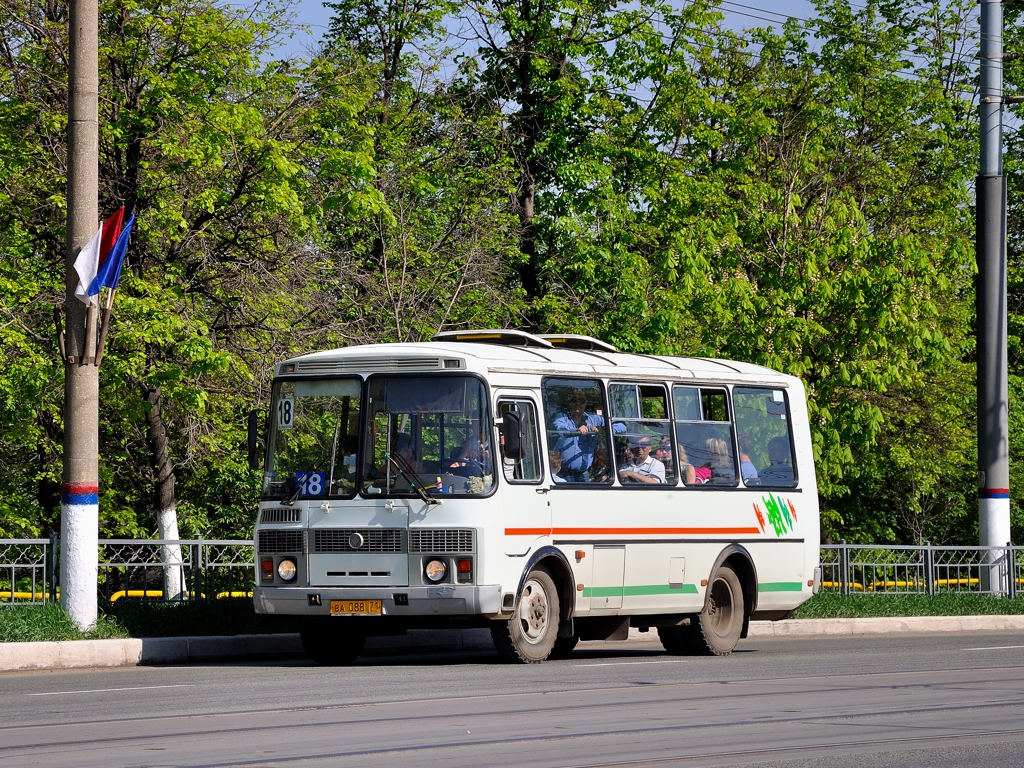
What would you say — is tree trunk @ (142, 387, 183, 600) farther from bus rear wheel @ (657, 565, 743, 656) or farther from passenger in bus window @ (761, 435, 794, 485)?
passenger in bus window @ (761, 435, 794, 485)

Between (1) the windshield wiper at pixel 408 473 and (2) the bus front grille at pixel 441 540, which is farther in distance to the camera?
(1) the windshield wiper at pixel 408 473

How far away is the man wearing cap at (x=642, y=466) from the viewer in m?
17.9

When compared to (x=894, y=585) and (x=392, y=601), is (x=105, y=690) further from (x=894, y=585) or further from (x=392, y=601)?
(x=894, y=585)

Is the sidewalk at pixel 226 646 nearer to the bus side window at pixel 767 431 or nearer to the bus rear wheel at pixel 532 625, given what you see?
the bus rear wheel at pixel 532 625

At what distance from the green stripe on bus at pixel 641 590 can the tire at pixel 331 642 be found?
230 centimetres

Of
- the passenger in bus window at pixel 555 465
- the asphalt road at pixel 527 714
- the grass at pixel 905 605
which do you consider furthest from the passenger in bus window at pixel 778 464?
the grass at pixel 905 605

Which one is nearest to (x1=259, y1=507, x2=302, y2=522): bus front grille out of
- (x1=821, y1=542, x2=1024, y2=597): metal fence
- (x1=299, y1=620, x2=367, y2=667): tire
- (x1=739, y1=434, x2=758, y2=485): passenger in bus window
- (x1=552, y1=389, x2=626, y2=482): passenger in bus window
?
(x1=299, y1=620, x2=367, y2=667): tire

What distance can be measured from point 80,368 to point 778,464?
25.9ft

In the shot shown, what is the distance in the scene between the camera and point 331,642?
16984mm

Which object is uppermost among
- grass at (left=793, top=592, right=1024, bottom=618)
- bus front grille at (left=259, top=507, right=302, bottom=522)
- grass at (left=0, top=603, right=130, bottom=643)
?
bus front grille at (left=259, top=507, right=302, bottom=522)

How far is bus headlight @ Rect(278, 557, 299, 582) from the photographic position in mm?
16375

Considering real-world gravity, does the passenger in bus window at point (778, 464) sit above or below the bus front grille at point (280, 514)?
above

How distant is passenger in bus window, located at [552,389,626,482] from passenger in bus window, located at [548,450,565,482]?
0.05 meters

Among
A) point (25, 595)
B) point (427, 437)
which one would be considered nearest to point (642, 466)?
point (427, 437)
